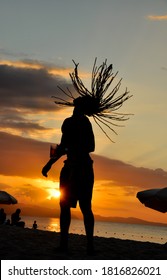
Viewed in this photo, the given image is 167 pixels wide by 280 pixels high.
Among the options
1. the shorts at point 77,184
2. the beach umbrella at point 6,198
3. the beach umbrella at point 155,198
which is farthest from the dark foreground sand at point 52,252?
the beach umbrella at point 6,198

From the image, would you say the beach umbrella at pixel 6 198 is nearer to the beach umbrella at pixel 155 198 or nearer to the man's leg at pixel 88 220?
the beach umbrella at pixel 155 198

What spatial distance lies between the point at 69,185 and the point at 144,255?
231 cm

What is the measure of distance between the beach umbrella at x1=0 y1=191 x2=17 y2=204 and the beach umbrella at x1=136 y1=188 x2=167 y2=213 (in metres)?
11.2

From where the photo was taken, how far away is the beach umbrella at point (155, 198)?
16281mm

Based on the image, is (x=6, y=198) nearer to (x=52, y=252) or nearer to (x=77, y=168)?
(x=52, y=252)

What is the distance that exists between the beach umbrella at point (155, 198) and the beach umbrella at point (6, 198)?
11.2 meters

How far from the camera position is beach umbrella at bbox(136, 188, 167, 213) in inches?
641

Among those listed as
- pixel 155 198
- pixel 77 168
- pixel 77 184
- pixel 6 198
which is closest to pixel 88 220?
pixel 77 184

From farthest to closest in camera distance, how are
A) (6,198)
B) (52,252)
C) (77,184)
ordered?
(6,198), (52,252), (77,184)

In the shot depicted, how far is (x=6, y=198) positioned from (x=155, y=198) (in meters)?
12.7

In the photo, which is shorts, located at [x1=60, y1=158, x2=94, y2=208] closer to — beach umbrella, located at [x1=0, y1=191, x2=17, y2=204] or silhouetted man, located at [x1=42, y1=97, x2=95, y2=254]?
silhouetted man, located at [x1=42, y1=97, x2=95, y2=254]

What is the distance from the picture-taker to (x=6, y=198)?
27359mm
